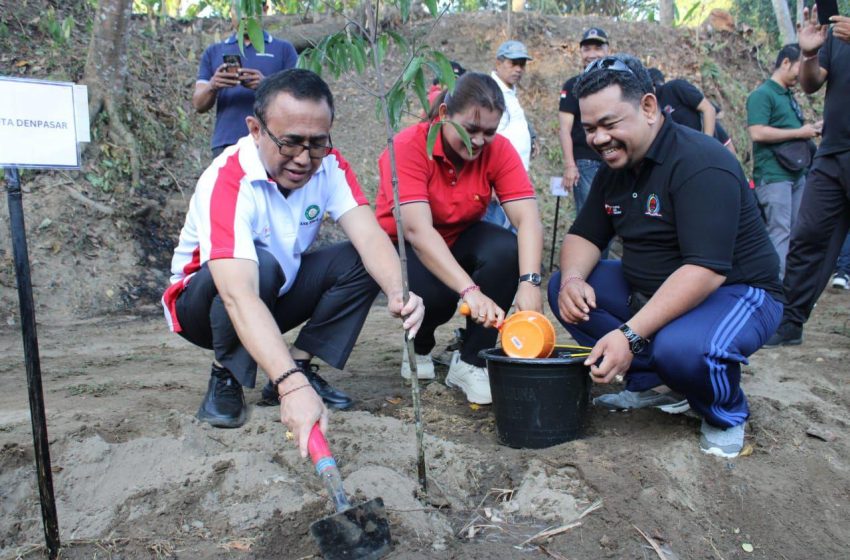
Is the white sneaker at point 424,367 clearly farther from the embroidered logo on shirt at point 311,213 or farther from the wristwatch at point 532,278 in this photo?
the embroidered logo on shirt at point 311,213

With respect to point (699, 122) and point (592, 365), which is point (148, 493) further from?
point (699, 122)

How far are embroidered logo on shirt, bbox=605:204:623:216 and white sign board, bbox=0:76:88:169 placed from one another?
6.54 feet

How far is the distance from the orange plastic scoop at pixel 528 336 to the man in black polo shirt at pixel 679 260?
0.20 m

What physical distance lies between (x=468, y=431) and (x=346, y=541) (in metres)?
1.13

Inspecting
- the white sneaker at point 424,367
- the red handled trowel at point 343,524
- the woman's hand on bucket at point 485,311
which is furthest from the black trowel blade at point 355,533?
the white sneaker at point 424,367

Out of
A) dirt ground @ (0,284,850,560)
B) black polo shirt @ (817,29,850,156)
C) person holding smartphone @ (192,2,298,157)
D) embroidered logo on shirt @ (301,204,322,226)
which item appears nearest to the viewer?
dirt ground @ (0,284,850,560)

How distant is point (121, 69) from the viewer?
6895 mm

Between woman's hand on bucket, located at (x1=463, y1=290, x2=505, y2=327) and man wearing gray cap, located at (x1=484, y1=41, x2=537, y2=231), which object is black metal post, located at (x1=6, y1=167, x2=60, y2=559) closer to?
woman's hand on bucket, located at (x1=463, y1=290, x2=505, y2=327)

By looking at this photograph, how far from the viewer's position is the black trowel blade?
1.98 metres

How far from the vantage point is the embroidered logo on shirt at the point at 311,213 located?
9.62ft

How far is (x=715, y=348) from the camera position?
255 centimetres

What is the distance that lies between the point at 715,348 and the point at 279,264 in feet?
5.39

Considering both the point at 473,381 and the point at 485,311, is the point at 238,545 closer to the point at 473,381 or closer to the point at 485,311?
the point at 485,311

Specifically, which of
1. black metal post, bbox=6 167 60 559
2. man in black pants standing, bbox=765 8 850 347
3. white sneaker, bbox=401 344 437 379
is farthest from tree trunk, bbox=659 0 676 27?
black metal post, bbox=6 167 60 559
